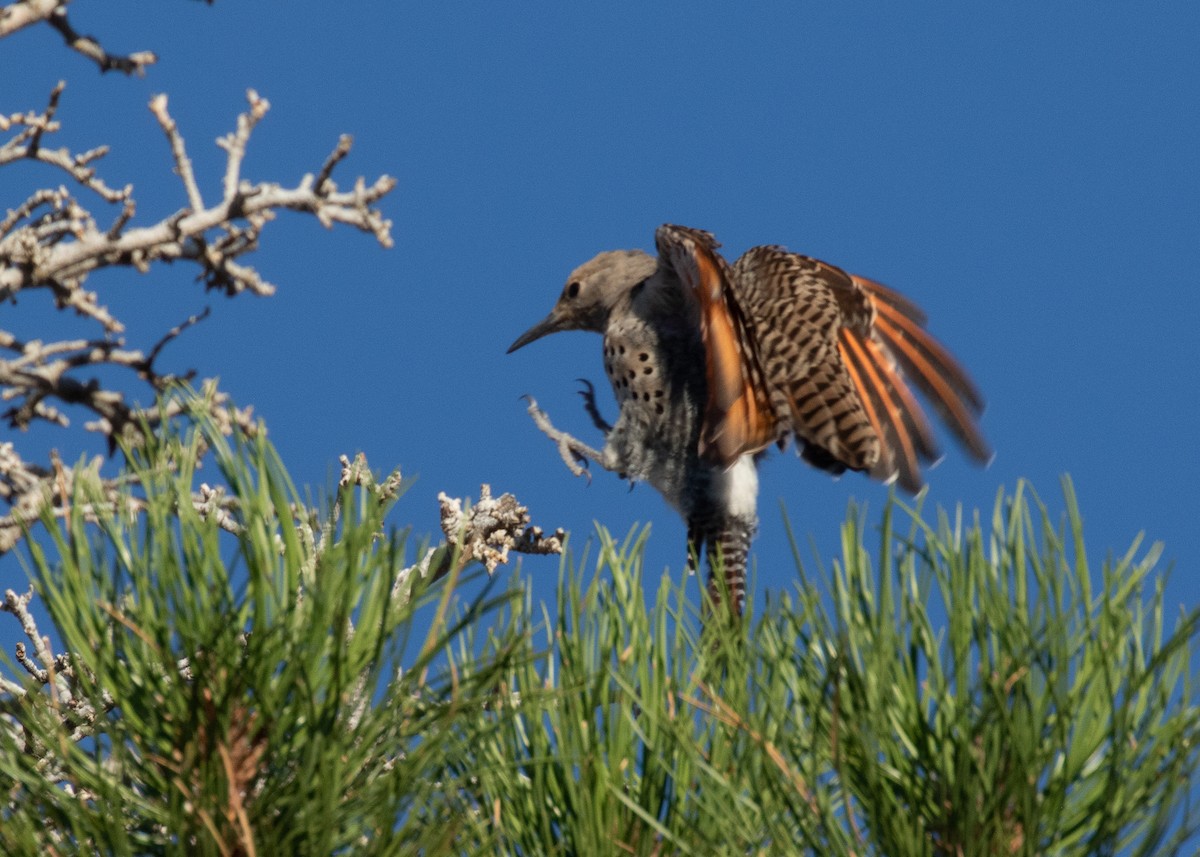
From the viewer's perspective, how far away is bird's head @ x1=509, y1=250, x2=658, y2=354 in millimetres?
5680

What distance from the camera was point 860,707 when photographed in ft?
5.84

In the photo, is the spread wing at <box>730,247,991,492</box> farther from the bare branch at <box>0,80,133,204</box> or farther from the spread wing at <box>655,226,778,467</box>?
the bare branch at <box>0,80,133,204</box>

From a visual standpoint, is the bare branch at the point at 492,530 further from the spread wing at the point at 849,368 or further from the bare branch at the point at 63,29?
the bare branch at the point at 63,29

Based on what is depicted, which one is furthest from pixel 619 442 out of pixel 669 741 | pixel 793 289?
pixel 669 741

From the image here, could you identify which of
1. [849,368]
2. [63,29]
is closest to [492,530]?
[849,368]

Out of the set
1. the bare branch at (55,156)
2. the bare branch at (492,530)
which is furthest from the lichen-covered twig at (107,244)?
the bare branch at (492,530)

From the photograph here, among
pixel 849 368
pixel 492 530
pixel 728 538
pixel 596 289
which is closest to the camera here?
pixel 492 530

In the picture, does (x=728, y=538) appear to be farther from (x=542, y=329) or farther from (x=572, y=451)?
(x=542, y=329)

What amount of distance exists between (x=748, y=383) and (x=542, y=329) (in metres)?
2.10

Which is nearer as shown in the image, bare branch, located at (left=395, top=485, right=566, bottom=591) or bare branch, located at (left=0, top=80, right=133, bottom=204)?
bare branch, located at (left=395, top=485, right=566, bottom=591)

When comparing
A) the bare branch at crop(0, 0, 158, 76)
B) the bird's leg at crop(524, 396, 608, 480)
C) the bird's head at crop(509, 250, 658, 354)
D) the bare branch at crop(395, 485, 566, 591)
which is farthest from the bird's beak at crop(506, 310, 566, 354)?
the bare branch at crop(395, 485, 566, 591)

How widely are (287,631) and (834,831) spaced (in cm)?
71

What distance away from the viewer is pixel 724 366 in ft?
13.4

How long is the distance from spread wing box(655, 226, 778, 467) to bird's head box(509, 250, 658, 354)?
1176 mm
